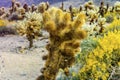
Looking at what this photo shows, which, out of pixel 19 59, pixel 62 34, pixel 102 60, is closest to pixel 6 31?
pixel 19 59

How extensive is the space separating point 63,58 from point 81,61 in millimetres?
1891

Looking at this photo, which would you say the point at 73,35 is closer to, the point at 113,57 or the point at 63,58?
the point at 63,58

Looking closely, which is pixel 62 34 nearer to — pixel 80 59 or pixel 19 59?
pixel 80 59

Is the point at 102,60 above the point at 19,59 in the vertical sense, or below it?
above

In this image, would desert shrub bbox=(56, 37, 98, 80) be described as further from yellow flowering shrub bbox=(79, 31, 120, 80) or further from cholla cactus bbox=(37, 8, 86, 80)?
cholla cactus bbox=(37, 8, 86, 80)

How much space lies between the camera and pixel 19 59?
19.7 metres

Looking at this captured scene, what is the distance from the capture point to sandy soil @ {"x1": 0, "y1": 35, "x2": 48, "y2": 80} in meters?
16.7

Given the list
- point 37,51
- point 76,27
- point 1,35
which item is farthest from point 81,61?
point 1,35

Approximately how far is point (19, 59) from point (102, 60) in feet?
22.4

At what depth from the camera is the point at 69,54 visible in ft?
38.7

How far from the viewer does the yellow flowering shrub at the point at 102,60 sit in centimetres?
1302

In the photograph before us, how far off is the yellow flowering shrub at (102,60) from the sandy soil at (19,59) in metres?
3.41

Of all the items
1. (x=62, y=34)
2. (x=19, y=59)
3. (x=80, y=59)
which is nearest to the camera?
(x=62, y=34)

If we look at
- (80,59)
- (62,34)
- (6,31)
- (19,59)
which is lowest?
(6,31)
